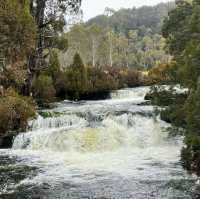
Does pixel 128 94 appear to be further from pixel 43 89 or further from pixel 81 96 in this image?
pixel 43 89

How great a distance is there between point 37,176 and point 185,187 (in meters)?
4.95

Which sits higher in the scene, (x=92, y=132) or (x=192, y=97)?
(x=192, y=97)

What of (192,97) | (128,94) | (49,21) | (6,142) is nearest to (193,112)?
(192,97)

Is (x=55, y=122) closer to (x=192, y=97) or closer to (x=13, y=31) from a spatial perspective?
(x=13, y=31)

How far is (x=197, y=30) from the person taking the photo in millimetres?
17250

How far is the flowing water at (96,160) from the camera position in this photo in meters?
13.4

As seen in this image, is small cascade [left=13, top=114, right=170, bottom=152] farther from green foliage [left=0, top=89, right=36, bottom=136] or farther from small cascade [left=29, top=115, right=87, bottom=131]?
green foliage [left=0, top=89, right=36, bottom=136]

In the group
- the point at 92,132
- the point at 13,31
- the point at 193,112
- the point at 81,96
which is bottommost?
the point at 92,132

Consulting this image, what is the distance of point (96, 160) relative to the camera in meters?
18.0

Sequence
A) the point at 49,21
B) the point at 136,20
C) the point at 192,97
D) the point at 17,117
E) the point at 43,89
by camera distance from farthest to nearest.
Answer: the point at 136,20, the point at 43,89, the point at 49,21, the point at 17,117, the point at 192,97

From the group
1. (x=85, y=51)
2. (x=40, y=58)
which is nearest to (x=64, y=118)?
(x=40, y=58)

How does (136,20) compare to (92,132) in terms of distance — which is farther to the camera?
(136,20)

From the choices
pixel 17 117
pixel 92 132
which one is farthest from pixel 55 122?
pixel 92 132

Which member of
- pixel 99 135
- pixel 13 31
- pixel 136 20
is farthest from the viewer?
pixel 136 20
